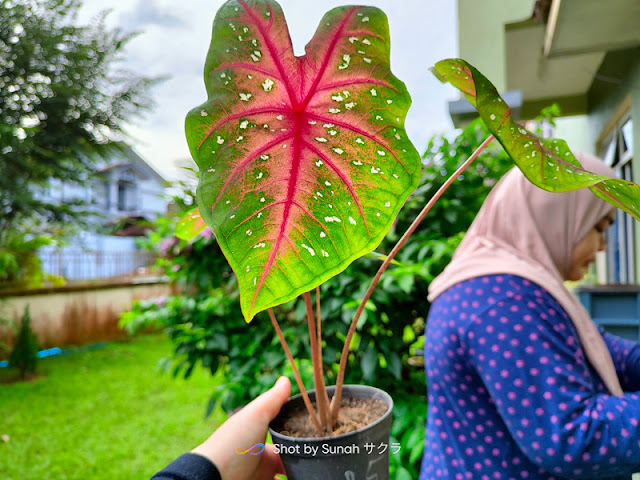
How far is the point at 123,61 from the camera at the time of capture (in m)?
7.62

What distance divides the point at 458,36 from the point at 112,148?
5.93m

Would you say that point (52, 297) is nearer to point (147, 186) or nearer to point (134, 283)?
point (134, 283)

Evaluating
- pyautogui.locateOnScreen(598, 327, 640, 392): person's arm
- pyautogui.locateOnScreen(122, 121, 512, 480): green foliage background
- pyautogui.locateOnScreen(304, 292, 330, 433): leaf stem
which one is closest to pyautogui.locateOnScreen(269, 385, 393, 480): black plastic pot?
pyautogui.locateOnScreen(304, 292, 330, 433): leaf stem

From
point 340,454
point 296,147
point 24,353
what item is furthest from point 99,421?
point 296,147

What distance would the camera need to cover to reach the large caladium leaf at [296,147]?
35 cm

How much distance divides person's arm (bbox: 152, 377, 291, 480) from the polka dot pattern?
399 mm

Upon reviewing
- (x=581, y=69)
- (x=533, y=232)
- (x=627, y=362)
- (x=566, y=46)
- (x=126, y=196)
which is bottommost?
(x=627, y=362)

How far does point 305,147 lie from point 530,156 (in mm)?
188

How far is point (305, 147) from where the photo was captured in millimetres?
378

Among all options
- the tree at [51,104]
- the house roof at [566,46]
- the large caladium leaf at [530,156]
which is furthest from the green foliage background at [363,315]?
the tree at [51,104]

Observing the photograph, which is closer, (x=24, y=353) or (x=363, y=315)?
(x=363, y=315)

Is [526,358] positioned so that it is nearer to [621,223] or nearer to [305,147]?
[305,147]

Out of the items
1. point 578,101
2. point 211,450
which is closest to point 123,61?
point 578,101

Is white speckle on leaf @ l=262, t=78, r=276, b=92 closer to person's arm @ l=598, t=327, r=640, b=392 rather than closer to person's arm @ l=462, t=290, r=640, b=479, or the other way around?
person's arm @ l=462, t=290, r=640, b=479
